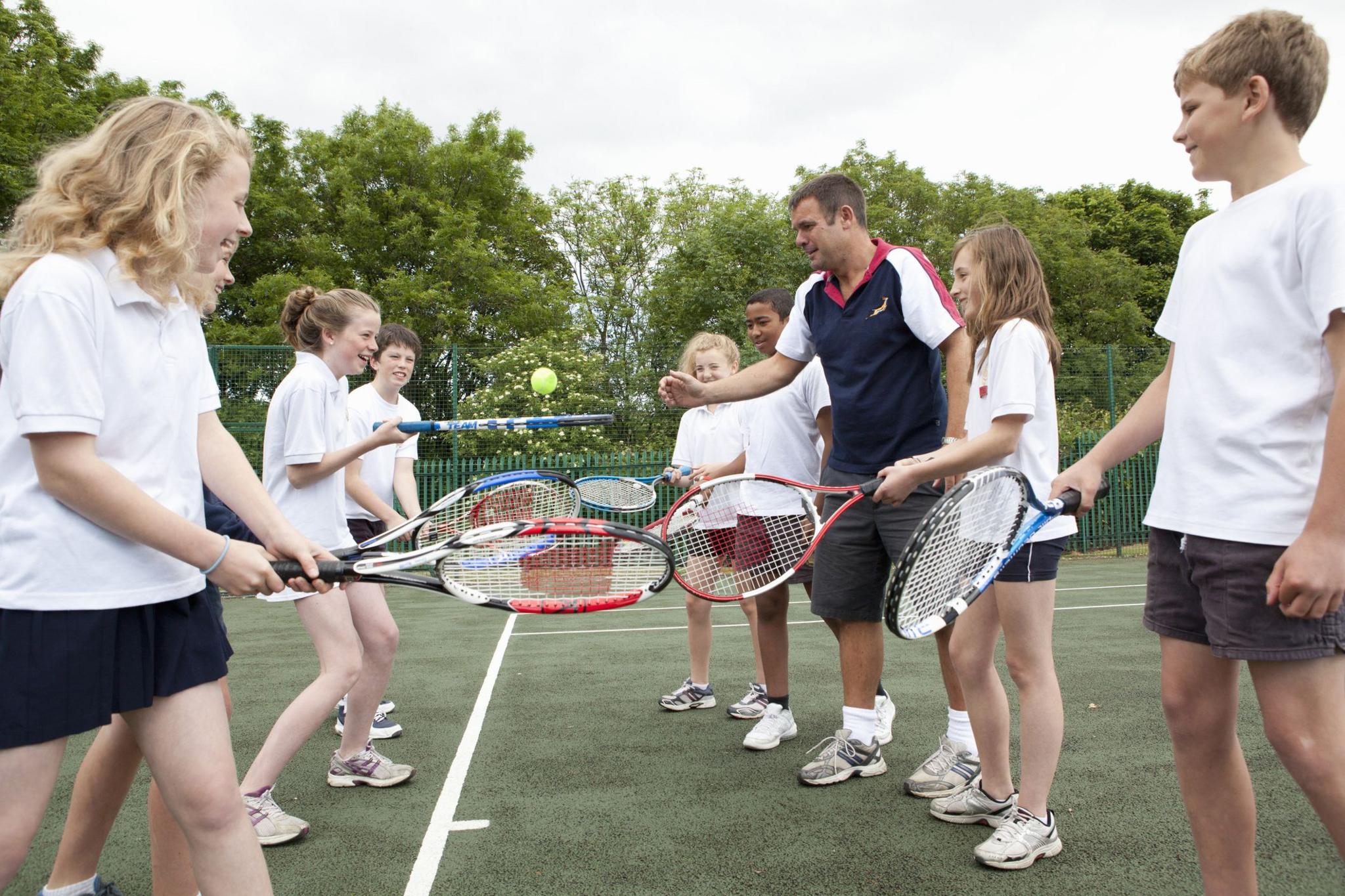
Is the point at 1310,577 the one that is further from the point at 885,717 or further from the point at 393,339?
the point at 393,339

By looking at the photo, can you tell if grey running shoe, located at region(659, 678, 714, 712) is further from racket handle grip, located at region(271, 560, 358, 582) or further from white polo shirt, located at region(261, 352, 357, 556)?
racket handle grip, located at region(271, 560, 358, 582)

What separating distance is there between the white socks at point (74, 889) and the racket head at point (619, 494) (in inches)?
114

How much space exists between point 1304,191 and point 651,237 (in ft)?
116

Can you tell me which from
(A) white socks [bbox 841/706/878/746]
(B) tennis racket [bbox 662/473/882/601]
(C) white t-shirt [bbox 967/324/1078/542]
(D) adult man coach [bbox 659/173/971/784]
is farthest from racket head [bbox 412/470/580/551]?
(C) white t-shirt [bbox 967/324/1078/542]

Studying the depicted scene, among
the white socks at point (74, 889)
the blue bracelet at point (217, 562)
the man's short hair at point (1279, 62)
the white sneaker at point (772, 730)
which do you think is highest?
the man's short hair at point (1279, 62)

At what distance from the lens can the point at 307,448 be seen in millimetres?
3318

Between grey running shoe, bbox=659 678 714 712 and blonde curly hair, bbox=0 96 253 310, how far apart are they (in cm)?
365

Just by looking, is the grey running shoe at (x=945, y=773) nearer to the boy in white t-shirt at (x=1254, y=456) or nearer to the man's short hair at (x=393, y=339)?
the boy in white t-shirt at (x=1254, y=456)

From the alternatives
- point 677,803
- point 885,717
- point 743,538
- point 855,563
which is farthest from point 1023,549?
point 885,717

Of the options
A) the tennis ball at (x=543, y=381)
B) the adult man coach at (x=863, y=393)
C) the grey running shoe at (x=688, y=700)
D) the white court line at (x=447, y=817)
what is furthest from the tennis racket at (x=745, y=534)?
the tennis ball at (x=543, y=381)

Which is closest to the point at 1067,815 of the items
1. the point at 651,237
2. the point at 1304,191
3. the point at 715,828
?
the point at 715,828

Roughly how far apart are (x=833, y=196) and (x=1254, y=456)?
1987mm

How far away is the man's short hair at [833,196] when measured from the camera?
11.4ft

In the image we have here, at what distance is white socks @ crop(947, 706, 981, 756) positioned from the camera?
3.62 meters
